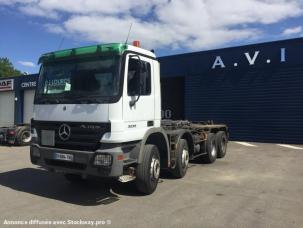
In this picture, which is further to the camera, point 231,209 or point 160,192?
point 160,192

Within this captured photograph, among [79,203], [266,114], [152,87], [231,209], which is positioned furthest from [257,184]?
[266,114]

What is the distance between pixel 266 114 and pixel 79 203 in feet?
46.2

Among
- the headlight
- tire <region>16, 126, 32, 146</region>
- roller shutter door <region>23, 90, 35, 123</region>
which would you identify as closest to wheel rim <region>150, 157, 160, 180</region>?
the headlight

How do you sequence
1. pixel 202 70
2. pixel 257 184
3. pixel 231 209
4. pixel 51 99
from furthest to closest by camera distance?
pixel 202 70 < pixel 257 184 < pixel 51 99 < pixel 231 209

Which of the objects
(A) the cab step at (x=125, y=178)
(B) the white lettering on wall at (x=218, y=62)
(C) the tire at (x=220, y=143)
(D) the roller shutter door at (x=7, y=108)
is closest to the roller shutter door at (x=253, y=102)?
(B) the white lettering on wall at (x=218, y=62)

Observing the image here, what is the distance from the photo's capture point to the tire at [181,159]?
8406 millimetres

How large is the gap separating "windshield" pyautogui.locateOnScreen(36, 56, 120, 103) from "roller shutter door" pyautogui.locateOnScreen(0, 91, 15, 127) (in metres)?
26.7

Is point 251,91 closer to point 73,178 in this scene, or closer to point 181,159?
point 181,159

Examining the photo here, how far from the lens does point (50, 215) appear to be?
5699 millimetres

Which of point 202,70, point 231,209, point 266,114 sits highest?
point 202,70

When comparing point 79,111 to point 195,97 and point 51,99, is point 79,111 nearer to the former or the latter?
point 51,99

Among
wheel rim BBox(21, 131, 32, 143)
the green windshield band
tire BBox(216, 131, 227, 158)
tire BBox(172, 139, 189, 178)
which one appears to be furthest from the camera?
wheel rim BBox(21, 131, 32, 143)

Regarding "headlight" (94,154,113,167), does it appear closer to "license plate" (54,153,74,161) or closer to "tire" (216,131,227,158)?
"license plate" (54,153,74,161)

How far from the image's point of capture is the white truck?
20.1 feet
